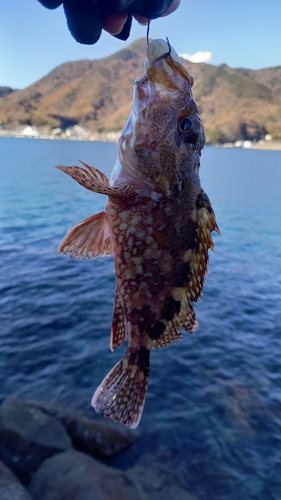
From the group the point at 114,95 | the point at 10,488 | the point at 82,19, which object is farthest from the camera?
the point at 114,95

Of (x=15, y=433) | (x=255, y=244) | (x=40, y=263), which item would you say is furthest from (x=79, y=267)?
(x=255, y=244)

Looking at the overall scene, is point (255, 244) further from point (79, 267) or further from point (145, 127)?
point (145, 127)

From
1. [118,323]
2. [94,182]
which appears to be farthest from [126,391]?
[94,182]

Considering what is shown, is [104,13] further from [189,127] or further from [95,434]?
[95,434]

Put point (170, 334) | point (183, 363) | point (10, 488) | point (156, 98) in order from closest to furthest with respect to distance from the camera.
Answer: point (156, 98) < point (170, 334) < point (10, 488) < point (183, 363)

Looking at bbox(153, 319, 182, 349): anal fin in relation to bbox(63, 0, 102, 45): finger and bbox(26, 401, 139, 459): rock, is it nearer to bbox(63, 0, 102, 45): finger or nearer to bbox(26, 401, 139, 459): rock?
bbox(63, 0, 102, 45): finger

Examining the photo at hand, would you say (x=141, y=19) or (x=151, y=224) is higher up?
(x=141, y=19)

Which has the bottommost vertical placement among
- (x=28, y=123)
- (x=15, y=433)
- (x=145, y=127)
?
(x=15, y=433)
